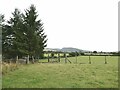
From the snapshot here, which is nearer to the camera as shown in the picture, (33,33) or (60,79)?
(60,79)

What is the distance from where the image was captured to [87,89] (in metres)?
9.19

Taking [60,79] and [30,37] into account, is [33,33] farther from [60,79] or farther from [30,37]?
[60,79]

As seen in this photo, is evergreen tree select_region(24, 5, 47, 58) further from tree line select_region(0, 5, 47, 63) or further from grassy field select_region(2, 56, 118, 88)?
grassy field select_region(2, 56, 118, 88)

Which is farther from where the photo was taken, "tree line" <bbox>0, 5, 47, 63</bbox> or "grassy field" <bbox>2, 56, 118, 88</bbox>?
"tree line" <bbox>0, 5, 47, 63</bbox>

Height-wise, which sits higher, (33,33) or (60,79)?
(33,33)

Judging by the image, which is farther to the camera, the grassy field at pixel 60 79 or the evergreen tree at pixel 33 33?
the evergreen tree at pixel 33 33

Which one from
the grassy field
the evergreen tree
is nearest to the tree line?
the evergreen tree

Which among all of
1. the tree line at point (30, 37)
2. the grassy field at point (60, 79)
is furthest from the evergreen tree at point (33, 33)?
the grassy field at point (60, 79)

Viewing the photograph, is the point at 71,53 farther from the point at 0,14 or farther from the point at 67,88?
the point at 67,88

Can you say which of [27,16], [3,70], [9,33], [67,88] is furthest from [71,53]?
[67,88]

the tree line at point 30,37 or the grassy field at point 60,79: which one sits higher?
the tree line at point 30,37

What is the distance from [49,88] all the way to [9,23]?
40.1 metres

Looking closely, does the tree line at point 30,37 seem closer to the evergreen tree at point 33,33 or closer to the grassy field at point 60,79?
the evergreen tree at point 33,33

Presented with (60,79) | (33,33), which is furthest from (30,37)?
(60,79)
